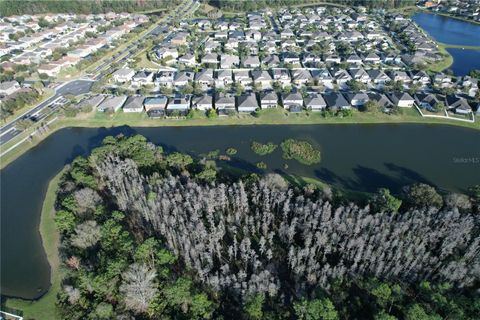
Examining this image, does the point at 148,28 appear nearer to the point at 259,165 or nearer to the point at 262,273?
the point at 259,165

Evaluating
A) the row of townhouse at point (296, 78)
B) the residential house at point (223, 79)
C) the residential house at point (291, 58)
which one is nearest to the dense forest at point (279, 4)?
the residential house at point (291, 58)

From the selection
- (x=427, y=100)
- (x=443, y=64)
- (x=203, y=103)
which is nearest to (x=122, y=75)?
(x=203, y=103)

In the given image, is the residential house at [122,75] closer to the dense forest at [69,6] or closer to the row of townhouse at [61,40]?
the row of townhouse at [61,40]

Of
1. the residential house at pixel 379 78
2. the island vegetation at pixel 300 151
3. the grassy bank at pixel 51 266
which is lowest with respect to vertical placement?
the grassy bank at pixel 51 266

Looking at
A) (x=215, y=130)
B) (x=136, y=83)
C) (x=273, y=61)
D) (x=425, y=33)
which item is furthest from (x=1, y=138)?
(x=425, y=33)

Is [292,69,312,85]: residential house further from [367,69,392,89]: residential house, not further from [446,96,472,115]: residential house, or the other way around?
[446,96,472,115]: residential house

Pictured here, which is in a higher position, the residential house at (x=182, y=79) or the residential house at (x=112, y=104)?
the residential house at (x=182, y=79)
